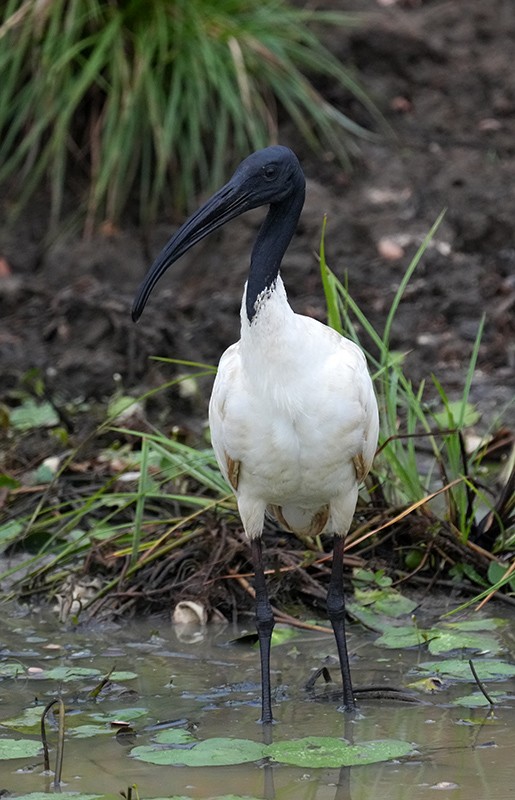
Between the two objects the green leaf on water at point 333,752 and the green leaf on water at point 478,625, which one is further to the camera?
the green leaf on water at point 478,625

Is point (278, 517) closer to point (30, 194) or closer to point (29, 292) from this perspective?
point (29, 292)

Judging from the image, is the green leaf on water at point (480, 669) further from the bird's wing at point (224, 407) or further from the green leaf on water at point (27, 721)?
the green leaf on water at point (27, 721)

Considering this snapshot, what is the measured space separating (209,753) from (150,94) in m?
5.32

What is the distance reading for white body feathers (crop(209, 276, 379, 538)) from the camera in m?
4.10

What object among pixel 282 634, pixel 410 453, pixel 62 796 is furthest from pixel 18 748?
pixel 410 453

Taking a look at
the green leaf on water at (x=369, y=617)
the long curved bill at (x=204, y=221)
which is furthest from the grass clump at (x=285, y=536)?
the long curved bill at (x=204, y=221)

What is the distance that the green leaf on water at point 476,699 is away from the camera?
4.21m

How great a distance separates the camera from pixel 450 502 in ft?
17.0

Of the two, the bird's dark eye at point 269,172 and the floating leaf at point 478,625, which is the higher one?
the bird's dark eye at point 269,172

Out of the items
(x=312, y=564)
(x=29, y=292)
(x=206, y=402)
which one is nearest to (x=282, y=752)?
(x=312, y=564)

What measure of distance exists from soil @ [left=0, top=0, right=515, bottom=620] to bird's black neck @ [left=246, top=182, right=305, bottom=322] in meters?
2.65

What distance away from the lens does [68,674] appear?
15.3 ft

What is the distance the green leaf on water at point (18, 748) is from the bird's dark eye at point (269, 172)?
1.87m

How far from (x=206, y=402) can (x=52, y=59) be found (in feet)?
9.06
